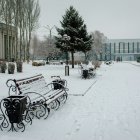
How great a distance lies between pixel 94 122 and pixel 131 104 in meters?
3.07

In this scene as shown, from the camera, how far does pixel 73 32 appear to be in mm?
37906

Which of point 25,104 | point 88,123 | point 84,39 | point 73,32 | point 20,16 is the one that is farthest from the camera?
point 20,16

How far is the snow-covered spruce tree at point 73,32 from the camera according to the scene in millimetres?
37656

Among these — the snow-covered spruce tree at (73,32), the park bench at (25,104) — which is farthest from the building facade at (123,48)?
the park bench at (25,104)

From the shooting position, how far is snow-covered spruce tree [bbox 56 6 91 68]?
37656 millimetres

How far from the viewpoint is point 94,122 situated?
766cm

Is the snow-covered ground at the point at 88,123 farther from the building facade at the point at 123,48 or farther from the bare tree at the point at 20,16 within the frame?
the building facade at the point at 123,48

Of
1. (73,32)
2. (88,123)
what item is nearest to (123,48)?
(73,32)

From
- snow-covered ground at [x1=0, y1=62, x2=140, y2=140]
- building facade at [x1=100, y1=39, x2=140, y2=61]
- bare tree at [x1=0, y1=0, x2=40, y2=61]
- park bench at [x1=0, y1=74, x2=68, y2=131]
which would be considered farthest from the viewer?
building facade at [x1=100, y1=39, x2=140, y2=61]

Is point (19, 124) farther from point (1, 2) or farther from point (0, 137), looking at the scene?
point (1, 2)

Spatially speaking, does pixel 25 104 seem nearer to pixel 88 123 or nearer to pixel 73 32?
pixel 88 123

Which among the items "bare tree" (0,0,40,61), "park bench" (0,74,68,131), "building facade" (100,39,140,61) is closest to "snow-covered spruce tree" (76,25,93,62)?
"bare tree" (0,0,40,61)

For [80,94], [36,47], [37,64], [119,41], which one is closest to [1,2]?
[37,64]

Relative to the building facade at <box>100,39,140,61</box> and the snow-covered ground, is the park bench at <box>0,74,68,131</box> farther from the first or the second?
the building facade at <box>100,39,140,61</box>
